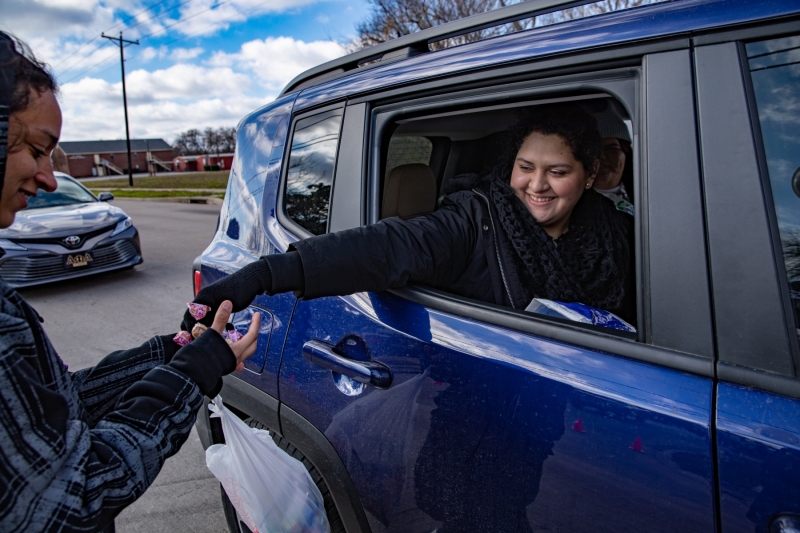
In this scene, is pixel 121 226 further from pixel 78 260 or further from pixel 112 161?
pixel 112 161

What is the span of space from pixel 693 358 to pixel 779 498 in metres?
0.25

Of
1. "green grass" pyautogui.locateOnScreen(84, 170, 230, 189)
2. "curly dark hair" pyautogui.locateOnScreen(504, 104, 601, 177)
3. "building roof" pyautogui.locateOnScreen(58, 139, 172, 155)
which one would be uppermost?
"building roof" pyautogui.locateOnScreen(58, 139, 172, 155)

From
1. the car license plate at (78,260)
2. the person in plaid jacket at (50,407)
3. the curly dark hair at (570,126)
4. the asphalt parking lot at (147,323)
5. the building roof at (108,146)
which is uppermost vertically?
the building roof at (108,146)

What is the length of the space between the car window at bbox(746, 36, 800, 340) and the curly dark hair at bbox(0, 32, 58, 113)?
4.34 feet

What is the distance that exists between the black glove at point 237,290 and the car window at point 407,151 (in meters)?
0.62

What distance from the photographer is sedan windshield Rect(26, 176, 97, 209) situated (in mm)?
6559

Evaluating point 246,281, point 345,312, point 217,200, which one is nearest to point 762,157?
point 345,312

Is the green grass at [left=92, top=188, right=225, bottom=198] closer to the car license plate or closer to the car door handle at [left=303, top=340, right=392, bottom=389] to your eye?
the car license plate

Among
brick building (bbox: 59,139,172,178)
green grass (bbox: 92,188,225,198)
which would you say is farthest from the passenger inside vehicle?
brick building (bbox: 59,139,172,178)

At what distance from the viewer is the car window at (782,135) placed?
958 mm

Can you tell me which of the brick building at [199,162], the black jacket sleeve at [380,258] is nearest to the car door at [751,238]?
the black jacket sleeve at [380,258]

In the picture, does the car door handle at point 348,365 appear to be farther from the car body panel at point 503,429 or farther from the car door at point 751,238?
the car door at point 751,238

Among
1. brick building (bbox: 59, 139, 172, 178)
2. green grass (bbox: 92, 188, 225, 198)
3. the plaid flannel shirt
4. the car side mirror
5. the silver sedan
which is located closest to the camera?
the plaid flannel shirt

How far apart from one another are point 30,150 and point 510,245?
48.3 inches
